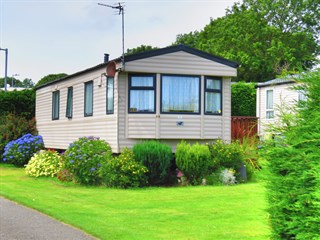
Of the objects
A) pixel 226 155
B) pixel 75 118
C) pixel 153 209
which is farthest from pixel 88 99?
pixel 153 209

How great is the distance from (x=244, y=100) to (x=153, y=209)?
1984 cm

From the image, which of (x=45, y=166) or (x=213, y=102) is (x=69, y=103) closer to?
(x=45, y=166)

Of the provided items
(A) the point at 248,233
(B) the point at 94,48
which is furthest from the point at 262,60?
(A) the point at 248,233

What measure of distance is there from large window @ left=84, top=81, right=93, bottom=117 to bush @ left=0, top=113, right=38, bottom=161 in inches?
265

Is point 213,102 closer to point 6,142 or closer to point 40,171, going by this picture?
point 40,171

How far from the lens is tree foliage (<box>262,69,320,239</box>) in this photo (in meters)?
4.05

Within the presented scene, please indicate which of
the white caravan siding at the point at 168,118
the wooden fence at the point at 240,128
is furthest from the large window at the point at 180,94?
the wooden fence at the point at 240,128

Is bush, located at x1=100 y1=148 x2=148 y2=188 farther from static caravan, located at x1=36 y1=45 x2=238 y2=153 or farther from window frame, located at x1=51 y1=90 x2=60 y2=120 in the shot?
window frame, located at x1=51 y1=90 x2=60 y2=120

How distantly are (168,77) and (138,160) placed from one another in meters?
2.93

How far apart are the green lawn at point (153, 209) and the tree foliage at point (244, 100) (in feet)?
48.7

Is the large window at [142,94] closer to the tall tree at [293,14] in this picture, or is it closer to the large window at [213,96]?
the large window at [213,96]

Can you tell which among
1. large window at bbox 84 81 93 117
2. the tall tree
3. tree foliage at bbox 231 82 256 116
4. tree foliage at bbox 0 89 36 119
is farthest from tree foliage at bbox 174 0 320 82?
large window at bbox 84 81 93 117

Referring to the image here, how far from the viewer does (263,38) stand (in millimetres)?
45625

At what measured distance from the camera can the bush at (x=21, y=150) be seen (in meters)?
20.8
